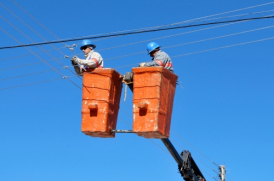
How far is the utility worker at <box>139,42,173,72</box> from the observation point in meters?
12.4

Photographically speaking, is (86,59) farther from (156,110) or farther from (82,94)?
(156,110)

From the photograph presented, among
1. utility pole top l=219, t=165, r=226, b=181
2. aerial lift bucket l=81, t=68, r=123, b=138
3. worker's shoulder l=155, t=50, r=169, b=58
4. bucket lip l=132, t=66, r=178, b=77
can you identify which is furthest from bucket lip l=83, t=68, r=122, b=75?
utility pole top l=219, t=165, r=226, b=181

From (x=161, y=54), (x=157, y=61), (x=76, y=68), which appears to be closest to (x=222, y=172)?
(x=161, y=54)

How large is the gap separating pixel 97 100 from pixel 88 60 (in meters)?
0.87

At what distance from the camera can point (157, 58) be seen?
41.1 feet

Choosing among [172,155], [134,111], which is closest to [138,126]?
[134,111]

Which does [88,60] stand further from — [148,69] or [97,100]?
[148,69]

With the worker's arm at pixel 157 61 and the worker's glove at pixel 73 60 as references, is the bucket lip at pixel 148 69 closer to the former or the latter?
the worker's arm at pixel 157 61

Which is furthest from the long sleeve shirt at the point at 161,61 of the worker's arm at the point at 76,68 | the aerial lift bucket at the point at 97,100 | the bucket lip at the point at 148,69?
Answer: the worker's arm at the point at 76,68

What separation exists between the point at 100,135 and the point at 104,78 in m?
1.27

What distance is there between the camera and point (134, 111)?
12.0 m

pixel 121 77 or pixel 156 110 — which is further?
pixel 121 77

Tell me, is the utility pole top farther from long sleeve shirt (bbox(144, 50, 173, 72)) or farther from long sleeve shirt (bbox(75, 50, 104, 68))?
long sleeve shirt (bbox(75, 50, 104, 68))

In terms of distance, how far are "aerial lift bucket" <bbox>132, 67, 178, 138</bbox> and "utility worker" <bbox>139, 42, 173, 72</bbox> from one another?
15.8 inches
